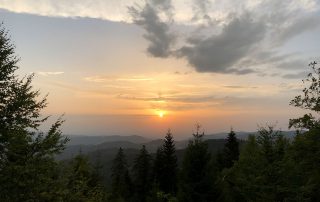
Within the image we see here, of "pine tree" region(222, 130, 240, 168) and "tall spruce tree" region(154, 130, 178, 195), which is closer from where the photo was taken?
"tall spruce tree" region(154, 130, 178, 195)

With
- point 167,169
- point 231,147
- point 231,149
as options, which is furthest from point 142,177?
point 231,147

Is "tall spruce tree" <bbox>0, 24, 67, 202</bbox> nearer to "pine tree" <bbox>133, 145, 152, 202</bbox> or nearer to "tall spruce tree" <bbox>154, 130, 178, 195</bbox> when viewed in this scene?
"tall spruce tree" <bbox>154, 130, 178, 195</bbox>

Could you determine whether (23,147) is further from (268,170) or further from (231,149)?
(231,149)

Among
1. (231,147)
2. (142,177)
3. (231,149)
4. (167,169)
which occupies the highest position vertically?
(231,147)

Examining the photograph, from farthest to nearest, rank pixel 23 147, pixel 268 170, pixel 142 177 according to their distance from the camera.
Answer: pixel 142 177 < pixel 268 170 < pixel 23 147

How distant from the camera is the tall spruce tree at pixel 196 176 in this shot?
26750 mm

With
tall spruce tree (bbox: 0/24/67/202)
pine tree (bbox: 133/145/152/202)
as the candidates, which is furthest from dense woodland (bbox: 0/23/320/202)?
pine tree (bbox: 133/145/152/202)

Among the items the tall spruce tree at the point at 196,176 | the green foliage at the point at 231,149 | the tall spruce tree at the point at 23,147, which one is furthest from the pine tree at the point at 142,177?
the tall spruce tree at the point at 23,147

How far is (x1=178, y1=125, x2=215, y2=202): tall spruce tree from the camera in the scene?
26.8m

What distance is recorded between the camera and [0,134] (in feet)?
55.1

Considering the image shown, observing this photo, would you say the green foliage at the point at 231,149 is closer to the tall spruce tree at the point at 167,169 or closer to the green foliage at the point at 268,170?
the tall spruce tree at the point at 167,169

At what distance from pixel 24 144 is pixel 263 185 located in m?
17.1

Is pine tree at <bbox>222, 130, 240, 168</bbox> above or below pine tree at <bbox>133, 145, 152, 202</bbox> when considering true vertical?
above

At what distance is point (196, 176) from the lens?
2716cm
